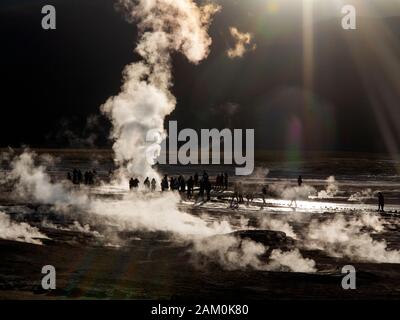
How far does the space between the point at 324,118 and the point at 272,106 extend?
10.8 meters

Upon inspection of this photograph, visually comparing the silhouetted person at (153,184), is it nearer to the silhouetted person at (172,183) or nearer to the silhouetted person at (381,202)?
the silhouetted person at (172,183)

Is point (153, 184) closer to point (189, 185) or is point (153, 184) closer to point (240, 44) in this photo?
point (189, 185)

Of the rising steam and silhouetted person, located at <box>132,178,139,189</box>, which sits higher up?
the rising steam

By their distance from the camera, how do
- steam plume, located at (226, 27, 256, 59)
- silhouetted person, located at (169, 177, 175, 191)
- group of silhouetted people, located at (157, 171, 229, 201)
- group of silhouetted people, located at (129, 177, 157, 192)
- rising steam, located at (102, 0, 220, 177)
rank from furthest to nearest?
steam plume, located at (226, 27, 256, 59) → rising steam, located at (102, 0, 220, 177) → silhouetted person, located at (169, 177, 175, 191) → group of silhouetted people, located at (129, 177, 157, 192) → group of silhouetted people, located at (157, 171, 229, 201)

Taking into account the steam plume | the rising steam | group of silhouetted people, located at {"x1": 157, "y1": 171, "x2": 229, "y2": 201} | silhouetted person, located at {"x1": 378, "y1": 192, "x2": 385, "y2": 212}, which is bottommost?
silhouetted person, located at {"x1": 378, "y1": 192, "x2": 385, "y2": 212}

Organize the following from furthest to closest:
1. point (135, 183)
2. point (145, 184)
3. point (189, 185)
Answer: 1. point (145, 184)
2. point (135, 183)
3. point (189, 185)

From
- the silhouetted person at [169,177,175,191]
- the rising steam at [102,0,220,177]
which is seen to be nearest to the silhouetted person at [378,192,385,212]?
the silhouetted person at [169,177,175,191]

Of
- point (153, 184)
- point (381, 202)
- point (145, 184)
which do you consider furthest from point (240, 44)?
point (381, 202)

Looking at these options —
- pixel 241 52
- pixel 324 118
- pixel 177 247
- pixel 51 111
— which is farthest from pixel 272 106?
pixel 177 247

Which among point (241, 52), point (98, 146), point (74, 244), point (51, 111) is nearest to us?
point (74, 244)

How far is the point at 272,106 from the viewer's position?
404ft

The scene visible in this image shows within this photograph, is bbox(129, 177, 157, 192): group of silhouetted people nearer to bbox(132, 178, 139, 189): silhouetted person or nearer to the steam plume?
bbox(132, 178, 139, 189): silhouetted person

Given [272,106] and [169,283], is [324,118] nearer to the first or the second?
[272,106]

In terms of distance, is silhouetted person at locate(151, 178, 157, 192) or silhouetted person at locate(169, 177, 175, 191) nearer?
silhouetted person at locate(151, 178, 157, 192)
